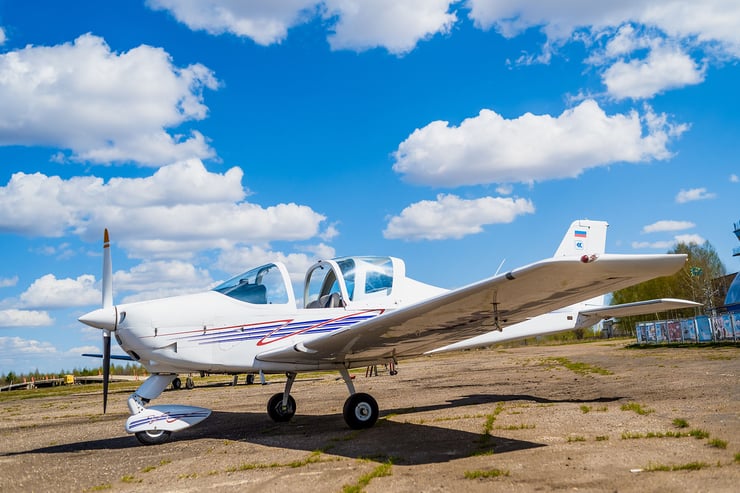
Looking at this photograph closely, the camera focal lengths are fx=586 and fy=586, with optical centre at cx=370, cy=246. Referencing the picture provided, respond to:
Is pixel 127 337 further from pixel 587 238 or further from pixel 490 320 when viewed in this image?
pixel 587 238

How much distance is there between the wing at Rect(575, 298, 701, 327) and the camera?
30.3 feet

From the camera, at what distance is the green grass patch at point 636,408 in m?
8.35

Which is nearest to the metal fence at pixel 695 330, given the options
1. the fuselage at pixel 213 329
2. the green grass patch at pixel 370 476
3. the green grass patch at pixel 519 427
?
the green grass patch at pixel 519 427

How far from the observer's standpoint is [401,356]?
1011 centimetres

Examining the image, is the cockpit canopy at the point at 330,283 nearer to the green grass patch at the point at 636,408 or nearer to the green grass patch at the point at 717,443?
the green grass patch at the point at 636,408

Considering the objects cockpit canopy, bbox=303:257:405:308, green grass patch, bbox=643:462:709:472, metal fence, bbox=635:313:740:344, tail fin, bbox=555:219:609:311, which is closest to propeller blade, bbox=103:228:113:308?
cockpit canopy, bbox=303:257:405:308

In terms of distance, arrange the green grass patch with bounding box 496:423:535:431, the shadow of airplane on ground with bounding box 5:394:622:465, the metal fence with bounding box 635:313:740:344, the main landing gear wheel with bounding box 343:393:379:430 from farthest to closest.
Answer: the metal fence with bounding box 635:313:740:344, the main landing gear wheel with bounding box 343:393:379:430, the green grass patch with bounding box 496:423:535:431, the shadow of airplane on ground with bounding box 5:394:622:465

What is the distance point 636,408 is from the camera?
8750mm

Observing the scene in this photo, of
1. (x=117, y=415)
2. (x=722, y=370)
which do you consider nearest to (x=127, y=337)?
(x=117, y=415)

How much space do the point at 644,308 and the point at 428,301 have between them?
5254 mm

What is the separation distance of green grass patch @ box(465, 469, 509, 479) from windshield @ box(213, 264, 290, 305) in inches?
191

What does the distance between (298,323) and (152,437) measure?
265 centimetres

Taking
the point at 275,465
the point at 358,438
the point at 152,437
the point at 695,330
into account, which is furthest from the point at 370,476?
the point at 695,330

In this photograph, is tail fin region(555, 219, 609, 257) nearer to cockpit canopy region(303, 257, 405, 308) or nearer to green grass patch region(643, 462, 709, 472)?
cockpit canopy region(303, 257, 405, 308)
